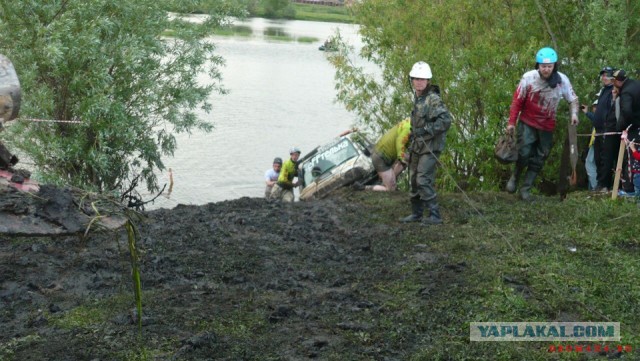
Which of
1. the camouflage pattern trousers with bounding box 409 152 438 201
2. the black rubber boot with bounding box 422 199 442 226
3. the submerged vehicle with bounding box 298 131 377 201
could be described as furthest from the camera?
the submerged vehicle with bounding box 298 131 377 201

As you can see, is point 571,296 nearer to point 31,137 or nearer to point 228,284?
point 228,284

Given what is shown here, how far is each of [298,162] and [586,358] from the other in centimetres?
1260

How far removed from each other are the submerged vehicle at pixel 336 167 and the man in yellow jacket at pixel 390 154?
2.82 feet

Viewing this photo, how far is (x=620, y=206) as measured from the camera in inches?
508

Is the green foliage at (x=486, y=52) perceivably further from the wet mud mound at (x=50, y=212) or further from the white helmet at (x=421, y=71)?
the wet mud mound at (x=50, y=212)

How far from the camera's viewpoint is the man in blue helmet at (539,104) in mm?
13297

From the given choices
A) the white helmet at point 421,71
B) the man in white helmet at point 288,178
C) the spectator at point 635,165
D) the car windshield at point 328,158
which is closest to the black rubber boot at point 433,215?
the white helmet at point 421,71

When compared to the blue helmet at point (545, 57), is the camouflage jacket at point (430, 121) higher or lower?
lower

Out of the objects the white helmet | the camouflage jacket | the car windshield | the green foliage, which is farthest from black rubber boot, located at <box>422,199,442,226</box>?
the car windshield

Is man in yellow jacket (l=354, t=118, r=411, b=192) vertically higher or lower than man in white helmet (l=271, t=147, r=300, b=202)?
higher

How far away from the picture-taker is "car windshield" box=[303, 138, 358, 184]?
1822 cm

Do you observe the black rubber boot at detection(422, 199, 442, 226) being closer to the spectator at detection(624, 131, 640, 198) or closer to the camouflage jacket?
the camouflage jacket

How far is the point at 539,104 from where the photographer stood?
13.5 metres

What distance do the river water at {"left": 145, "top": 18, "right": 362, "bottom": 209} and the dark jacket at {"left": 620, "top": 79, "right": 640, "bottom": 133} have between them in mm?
10368
